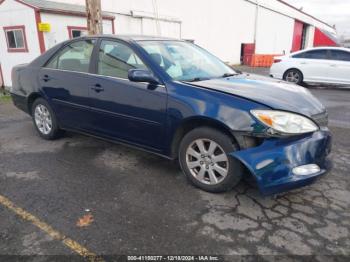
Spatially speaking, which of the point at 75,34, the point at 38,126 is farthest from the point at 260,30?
the point at 38,126

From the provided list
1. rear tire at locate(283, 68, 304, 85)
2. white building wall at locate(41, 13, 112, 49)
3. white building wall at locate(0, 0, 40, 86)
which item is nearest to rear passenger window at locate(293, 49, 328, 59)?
rear tire at locate(283, 68, 304, 85)

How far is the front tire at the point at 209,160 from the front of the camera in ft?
9.29

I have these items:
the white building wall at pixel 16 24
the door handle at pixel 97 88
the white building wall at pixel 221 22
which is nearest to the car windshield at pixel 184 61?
the door handle at pixel 97 88

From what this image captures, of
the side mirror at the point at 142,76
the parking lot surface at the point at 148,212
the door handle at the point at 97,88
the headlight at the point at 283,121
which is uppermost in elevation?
the side mirror at the point at 142,76

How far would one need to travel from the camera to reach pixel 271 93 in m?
2.99

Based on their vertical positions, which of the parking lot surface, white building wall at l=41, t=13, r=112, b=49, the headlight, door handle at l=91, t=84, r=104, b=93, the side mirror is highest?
white building wall at l=41, t=13, r=112, b=49

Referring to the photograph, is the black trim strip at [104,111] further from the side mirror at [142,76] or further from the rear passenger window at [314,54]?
the rear passenger window at [314,54]

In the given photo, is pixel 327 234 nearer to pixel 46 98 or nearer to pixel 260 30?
pixel 46 98

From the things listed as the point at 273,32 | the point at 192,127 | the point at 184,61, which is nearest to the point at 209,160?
the point at 192,127

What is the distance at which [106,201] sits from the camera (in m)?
2.94

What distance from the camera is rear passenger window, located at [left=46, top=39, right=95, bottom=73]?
391cm

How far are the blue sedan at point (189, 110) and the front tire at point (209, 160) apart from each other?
0.03ft

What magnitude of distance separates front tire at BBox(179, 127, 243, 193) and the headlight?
1.23 ft

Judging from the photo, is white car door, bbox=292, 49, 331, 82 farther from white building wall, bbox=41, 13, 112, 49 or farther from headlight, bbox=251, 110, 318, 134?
headlight, bbox=251, 110, 318, 134
